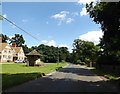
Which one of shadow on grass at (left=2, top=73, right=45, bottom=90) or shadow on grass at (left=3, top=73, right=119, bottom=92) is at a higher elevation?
shadow on grass at (left=2, top=73, right=45, bottom=90)

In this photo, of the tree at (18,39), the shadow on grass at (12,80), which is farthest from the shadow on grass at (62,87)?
the tree at (18,39)

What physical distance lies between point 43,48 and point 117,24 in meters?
87.1

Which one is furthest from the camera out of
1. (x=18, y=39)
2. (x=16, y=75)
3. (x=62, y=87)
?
(x=18, y=39)

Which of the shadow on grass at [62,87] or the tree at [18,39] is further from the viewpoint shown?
the tree at [18,39]

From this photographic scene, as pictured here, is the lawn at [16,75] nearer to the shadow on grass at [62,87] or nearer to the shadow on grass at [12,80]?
the shadow on grass at [12,80]

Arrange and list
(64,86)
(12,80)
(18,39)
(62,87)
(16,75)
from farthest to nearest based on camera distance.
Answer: (18,39) → (16,75) → (12,80) → (64,86) → (62,87)

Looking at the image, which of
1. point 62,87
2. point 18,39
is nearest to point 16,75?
point 62,87

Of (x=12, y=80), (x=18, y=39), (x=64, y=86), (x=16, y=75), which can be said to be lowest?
(x=64, y=86)

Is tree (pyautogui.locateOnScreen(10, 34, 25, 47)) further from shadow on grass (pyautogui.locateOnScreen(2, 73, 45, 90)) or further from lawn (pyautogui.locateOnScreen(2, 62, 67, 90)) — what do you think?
shadow on grass (pyautogui.locateOnScreen(2, 73, 45, 90))

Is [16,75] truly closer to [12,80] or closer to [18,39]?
[12,80]

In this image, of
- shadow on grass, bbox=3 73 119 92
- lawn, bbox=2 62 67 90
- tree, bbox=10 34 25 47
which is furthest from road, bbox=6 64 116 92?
tree, bbox=10 34 25 47

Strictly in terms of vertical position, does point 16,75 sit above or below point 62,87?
above

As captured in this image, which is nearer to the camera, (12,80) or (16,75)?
(12,80)

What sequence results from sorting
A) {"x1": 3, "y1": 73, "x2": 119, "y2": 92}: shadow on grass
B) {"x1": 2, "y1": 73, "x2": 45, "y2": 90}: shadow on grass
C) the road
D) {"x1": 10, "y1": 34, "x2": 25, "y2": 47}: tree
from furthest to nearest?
{"x1": 10, "y1": 34, "x2": 25, "y2": 47}: tree < {"x1": 2, "y1": 73, "x2": 45, "y2": 90}: shadow on grass < the road < {"x1": 3, "y1": 73, "x2": 119, "y2": 92}: shadow on grass
